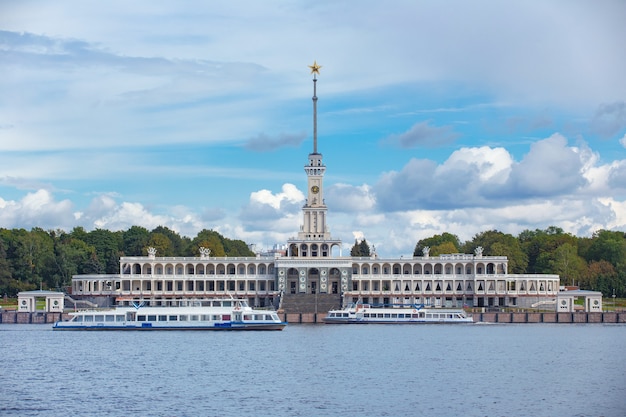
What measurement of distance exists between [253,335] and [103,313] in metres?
21.1

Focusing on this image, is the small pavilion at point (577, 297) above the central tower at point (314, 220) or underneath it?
underneath

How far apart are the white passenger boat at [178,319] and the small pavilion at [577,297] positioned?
4512 centimetres

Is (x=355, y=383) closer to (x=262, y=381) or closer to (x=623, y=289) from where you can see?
(x=262, y=381)

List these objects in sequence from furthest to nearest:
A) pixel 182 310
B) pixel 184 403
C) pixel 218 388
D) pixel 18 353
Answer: pixel 182 310, pixel 18 353, pixel 218 388, pixel 184 403

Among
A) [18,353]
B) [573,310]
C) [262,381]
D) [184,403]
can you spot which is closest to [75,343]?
[18,353]

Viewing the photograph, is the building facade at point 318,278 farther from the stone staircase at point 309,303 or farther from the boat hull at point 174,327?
the boat hull at point 174,327

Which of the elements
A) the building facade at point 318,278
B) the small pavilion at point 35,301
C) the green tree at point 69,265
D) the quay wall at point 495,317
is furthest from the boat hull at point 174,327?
the green tree at point 69,265

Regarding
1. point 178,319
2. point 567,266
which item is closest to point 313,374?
point 178,319

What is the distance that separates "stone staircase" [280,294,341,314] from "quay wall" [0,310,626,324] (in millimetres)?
6677

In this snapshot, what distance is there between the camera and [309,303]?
16412 cm

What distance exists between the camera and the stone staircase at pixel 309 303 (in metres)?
162

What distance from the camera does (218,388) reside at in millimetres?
76375

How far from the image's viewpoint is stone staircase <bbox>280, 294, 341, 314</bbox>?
161500mm

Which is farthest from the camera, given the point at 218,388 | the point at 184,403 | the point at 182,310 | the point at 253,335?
the point at 182,310
